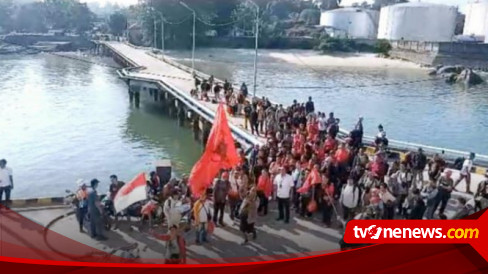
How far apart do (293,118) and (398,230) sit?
395 inches

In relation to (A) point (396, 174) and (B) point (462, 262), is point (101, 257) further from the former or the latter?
(A) point (396, 174)

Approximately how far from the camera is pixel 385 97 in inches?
1358

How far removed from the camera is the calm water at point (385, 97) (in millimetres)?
22734

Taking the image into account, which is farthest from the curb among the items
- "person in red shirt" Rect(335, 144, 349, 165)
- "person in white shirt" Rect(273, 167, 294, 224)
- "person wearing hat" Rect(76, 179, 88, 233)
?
"person in red shirt" Rect(335, 144, 349, 165)

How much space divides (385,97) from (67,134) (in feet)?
81.8

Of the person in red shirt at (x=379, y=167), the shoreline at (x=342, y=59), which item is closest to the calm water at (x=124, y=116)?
the shoreline at (x=342, y=59)

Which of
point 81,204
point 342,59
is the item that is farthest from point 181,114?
point 342,59

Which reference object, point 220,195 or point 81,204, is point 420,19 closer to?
point 220,195

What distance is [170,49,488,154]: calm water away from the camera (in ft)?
74.6

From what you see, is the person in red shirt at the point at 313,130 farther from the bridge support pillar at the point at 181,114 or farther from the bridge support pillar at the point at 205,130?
the bridge support pillar at the point at 181,114

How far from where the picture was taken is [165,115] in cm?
2508

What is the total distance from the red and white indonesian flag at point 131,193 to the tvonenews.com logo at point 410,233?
140 inches

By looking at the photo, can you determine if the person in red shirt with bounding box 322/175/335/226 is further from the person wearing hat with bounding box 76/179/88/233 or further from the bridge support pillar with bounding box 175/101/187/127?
the bridge support pillar with bounding box 175/101/187/127

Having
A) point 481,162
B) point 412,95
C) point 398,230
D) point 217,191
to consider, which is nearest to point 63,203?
point 217,191
